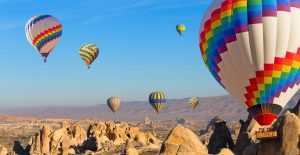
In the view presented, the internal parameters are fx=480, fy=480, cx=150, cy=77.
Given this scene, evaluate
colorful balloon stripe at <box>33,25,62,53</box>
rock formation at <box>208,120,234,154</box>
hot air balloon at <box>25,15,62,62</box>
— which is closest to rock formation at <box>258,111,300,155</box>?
rock formation at <box>208,120,234,154</box>

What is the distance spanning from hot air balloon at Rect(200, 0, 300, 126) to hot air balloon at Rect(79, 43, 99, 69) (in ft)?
240

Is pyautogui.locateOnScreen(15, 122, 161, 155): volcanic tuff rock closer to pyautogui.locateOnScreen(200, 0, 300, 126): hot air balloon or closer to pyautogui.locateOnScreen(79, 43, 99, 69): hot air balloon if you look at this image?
pyautogui.locateOnScreen(79, 43, 99, 69): hot air balloon

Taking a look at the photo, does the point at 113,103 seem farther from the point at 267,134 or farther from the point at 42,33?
the point at 267,134

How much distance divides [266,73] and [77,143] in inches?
1926

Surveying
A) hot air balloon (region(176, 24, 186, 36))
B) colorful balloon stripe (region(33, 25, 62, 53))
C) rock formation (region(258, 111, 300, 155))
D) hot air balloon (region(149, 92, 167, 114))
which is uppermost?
hot air balloon (region(176, 24, 186, 36))

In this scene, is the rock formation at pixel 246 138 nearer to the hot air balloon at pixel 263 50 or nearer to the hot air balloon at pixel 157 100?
the hot air balloon at pixel 263 50

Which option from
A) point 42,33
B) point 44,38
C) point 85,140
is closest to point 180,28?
point 44,38

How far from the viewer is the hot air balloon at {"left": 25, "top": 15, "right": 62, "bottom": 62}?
8556 centimetres

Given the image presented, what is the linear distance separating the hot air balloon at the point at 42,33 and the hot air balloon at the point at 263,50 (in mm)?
55525

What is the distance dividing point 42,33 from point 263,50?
5794 centimetres

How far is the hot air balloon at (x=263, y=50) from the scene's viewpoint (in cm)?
3469

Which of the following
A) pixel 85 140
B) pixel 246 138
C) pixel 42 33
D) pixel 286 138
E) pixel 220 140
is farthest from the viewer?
pixel 42 33

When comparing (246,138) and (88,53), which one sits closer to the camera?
(246,138)

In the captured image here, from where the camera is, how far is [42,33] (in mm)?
85625
